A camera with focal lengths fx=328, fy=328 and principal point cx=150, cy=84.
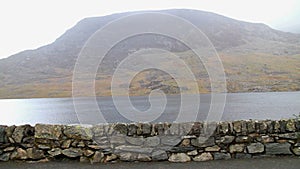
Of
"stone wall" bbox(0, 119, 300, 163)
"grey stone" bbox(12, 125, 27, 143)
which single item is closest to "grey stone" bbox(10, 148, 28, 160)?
"stone wall" bbox(0, 119, 300, 163)

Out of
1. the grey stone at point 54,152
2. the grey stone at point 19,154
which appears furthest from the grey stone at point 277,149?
the grey stone at point 19,154

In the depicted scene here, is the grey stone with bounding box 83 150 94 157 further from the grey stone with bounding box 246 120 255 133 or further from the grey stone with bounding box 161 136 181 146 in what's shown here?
the grey stone with bounding box 246 120 255 133

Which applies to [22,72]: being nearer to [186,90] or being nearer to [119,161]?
[186,90]

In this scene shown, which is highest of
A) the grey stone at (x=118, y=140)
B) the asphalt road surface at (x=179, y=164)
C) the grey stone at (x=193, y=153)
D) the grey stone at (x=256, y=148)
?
the grey stone at (x=118, y=140)

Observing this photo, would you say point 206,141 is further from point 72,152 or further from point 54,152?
point 54,152

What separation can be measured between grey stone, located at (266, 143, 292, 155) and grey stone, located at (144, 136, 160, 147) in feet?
8.21

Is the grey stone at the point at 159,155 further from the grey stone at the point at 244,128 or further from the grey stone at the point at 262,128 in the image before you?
the grey stone at the point at 262,128

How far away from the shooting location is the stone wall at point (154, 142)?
746 centimetres

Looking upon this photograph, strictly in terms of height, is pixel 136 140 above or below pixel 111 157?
above

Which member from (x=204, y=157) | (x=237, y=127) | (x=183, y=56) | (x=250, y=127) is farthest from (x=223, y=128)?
(x=183, y=56)

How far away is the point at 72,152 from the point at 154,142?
1.88 metres

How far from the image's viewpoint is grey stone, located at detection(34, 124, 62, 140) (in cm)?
747

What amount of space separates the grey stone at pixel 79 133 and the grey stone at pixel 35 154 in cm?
75

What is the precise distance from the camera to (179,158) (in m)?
7.46
